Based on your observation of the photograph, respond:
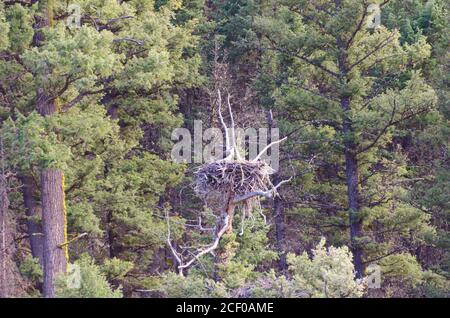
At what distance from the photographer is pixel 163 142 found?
83.1 feet

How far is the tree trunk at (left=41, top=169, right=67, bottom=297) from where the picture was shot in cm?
1717

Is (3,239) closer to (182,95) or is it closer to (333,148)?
(333,148)

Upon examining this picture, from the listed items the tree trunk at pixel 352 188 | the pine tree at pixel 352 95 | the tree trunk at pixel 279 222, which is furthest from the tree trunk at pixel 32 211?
the tree trunk at pixel 352 188

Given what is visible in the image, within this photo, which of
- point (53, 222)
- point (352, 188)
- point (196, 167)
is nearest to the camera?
point (53, 222)

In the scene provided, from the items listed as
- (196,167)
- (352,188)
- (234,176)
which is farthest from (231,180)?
(352,188)

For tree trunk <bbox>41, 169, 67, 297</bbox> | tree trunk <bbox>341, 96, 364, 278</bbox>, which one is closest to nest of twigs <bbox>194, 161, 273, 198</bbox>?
tree trunk <bbox>41, 169, 67, 297</bbox>

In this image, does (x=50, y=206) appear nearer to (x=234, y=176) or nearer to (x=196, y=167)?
(x=196, y=167)

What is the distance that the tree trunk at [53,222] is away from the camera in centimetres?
1717

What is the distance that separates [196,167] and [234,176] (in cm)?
382

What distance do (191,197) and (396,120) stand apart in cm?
916

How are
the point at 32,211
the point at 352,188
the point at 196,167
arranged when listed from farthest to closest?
1. the point at 352,188
2. the point at 32,211
3. the point at 196,167

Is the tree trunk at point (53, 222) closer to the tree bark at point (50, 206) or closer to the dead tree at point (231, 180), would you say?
the tree bark at point (50, 206)

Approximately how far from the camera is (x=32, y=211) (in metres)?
20.7
